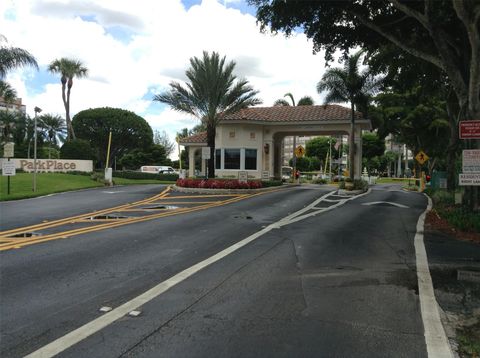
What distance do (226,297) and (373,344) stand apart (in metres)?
2.11

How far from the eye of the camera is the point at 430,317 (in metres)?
5.30

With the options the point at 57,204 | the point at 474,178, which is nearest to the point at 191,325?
the point at 474,178

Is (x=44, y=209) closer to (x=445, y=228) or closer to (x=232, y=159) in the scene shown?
(x=445, y=228)

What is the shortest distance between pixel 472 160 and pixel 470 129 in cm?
97

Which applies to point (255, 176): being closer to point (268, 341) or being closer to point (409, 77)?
point (409, 77)

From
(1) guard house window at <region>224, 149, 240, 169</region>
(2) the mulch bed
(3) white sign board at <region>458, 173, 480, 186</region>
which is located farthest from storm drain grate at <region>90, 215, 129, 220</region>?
(1) guard house window at <region>224, 149, 240, 169</region>

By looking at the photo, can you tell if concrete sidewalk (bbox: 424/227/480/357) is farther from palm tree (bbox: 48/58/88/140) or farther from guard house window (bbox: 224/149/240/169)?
palm tree (bbox: 48/58/88/140)

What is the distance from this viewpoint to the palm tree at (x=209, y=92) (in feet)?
87.6

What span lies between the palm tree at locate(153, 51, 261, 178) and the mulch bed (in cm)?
1472

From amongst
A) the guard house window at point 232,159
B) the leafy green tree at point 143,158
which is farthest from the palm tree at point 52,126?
the guard house window at point 232,159

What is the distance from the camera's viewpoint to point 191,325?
16.2 feet

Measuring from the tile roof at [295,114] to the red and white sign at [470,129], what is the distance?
1893cm

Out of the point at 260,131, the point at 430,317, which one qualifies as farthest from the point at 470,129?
the point at 260,131

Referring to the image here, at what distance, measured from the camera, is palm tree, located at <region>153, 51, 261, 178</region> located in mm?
26703
